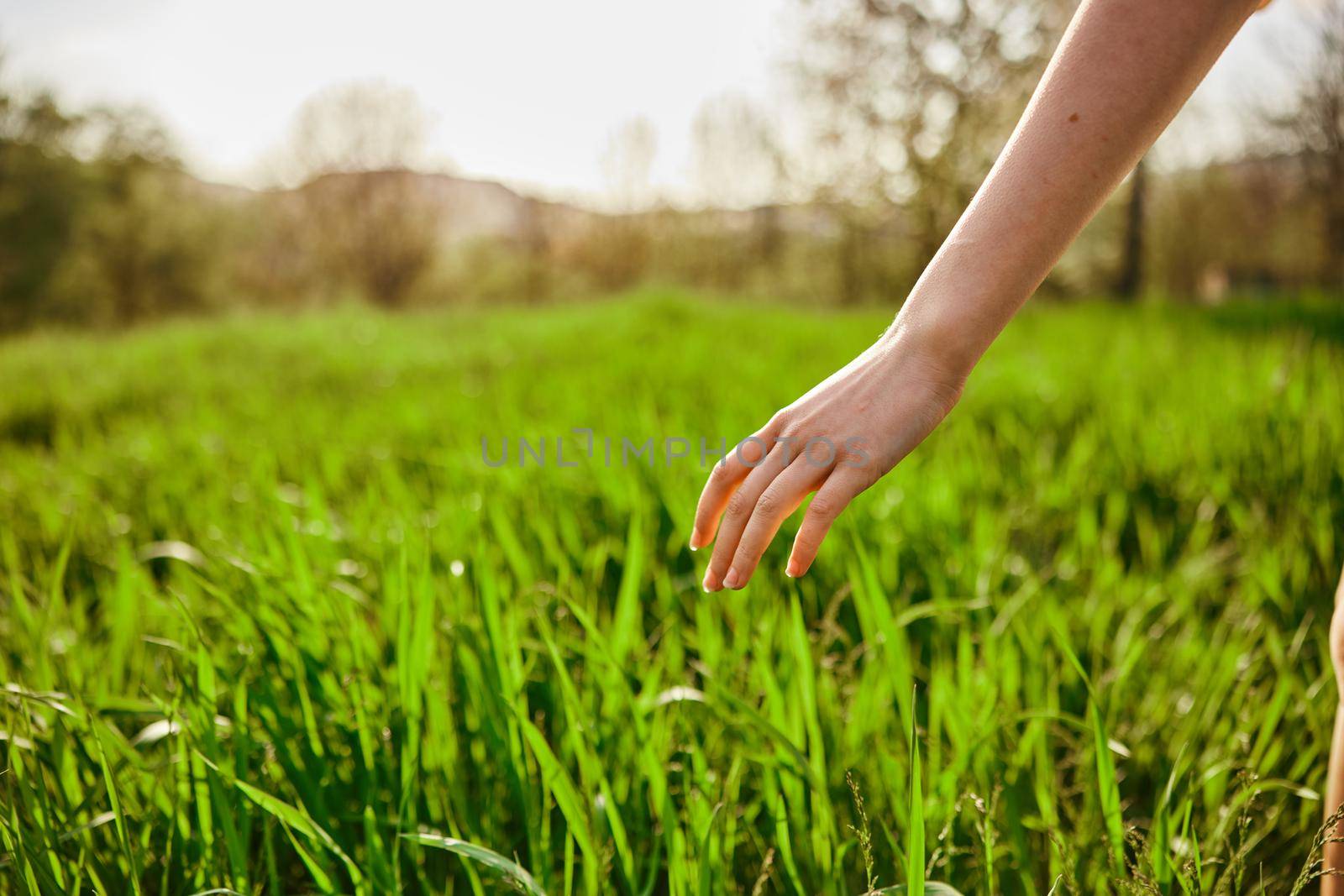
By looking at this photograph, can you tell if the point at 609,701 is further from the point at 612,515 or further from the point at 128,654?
the point at 128,654

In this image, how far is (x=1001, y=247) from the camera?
28.0 inches

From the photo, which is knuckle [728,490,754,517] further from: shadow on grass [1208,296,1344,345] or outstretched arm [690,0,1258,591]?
shadow on grass [1208,296,1344,345]

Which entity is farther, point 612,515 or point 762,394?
point 762,394

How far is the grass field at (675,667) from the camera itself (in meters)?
0.97

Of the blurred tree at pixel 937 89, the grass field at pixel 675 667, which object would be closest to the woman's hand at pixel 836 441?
the grass field at pixel 675 667

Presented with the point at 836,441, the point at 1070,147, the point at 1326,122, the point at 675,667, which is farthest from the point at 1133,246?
the point at 836,441

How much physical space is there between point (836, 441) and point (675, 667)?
727 mm

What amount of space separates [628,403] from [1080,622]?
2084 mm

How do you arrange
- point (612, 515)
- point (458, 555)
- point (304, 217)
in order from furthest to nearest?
point (304, 217)
point (612, 515)
point (458, 555)

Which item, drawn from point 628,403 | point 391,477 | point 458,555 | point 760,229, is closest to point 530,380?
point 628,403

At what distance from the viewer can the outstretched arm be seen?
2.25 feet

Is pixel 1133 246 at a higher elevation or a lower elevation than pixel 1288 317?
higher

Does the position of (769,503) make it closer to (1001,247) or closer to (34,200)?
(1001,247)

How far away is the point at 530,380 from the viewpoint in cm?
438
